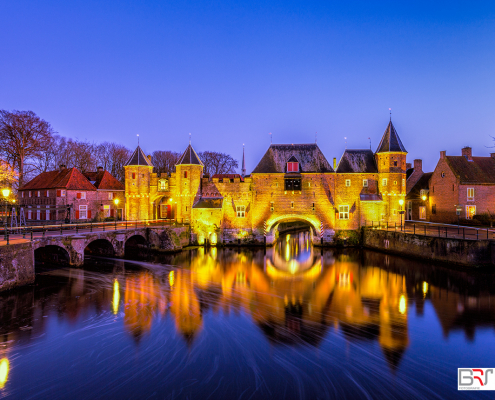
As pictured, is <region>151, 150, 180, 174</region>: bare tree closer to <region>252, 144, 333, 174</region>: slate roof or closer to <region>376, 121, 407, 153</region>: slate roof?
<region>252, 144, 333, 174</region>: slate roof

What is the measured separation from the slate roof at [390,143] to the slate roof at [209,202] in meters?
14.6

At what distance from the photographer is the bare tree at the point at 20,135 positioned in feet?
82.1

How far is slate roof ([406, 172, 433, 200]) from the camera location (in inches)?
1272

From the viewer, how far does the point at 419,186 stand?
3303cm

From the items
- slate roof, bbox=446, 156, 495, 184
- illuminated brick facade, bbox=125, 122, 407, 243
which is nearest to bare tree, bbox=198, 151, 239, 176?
illuminated brick facade, bbox=125, 122, 407, 243

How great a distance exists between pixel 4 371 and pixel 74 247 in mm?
11222

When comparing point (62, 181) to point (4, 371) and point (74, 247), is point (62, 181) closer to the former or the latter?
point (74, 247)

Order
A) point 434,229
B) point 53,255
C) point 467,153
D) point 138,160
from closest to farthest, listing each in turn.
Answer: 1. point 53,255
2. point 434,229
3. point 138,160
4. point 467,153

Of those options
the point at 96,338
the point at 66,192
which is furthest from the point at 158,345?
the point at 66,192

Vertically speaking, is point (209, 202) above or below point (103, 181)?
below

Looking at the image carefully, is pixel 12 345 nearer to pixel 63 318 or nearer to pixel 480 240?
pixel 63 318

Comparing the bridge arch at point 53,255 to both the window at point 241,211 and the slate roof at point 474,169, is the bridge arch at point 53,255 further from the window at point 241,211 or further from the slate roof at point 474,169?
the slate roof at point 474,169

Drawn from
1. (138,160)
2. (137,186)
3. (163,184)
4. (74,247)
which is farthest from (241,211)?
(74,247)

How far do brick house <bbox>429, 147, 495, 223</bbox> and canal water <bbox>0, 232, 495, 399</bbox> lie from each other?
13007mm
